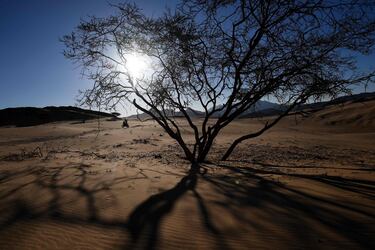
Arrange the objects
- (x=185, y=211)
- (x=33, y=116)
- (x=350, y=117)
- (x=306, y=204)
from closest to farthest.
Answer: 1. (x=185, y=211)
2. (x=306, y=204)
3. (x=350, y=117)
4. (x=33, y=116)

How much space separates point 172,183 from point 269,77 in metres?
4.40

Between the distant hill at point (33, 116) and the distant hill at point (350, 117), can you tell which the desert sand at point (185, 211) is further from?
the distant hill at point (33, 116)

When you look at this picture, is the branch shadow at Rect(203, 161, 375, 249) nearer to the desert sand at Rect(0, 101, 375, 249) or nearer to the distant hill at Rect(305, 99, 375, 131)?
the desert sand at Rect(0, 101, 375, 249)

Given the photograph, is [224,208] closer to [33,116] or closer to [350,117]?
[350,117]

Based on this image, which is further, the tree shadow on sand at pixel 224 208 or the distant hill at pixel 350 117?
the distant hill at pixel 350 117

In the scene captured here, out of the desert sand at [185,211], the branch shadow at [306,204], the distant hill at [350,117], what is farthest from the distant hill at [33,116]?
the branch shadow at [306,204]

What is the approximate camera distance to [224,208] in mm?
4559

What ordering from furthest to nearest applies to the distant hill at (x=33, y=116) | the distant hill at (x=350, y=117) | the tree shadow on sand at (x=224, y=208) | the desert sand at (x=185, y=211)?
the distant hill at (x=33, y=116)
the distant hill at (x=350, y=117)
the tree shadow on sand at (x=224, y=208)
the desert sand at (x=185, y=211)

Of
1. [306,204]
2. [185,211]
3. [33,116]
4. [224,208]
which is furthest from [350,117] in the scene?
[33,116]

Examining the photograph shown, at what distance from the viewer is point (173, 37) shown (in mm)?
9211

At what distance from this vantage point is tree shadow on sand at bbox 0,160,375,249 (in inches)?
144

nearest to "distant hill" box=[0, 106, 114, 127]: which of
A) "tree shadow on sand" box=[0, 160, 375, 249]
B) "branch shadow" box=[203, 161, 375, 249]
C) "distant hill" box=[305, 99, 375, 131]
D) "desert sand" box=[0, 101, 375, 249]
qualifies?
"distant hill" box=[305, 99, 375, 131]

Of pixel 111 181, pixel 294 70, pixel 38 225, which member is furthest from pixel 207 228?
pixel 294 70

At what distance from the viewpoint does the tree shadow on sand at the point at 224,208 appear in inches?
144
